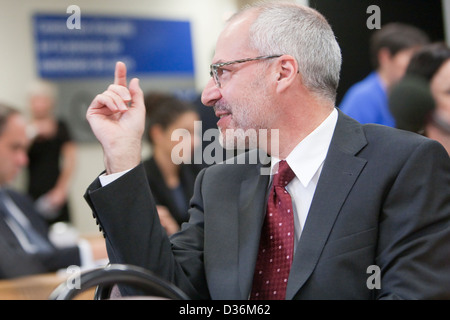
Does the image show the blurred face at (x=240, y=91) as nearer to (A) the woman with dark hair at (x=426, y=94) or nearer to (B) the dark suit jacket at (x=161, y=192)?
(A) the woman with dark hair at (x=426, y=94)

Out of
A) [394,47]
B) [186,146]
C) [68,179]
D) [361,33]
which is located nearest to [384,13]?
[394,47]

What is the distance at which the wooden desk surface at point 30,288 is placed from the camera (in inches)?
73.9

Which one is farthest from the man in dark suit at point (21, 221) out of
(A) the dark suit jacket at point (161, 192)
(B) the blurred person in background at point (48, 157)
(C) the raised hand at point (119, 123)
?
(B) the blurred person in background at point (48, 157)

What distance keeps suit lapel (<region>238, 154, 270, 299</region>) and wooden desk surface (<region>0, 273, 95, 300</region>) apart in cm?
58

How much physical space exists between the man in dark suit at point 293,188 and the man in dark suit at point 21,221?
1277 millimetres

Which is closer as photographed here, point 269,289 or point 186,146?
point 269,289

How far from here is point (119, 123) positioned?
151cm

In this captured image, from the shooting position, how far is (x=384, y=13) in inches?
123

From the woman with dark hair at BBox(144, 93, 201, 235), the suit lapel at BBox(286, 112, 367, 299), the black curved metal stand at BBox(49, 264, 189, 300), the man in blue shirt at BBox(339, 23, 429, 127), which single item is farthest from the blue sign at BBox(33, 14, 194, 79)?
the black curved metal stand at BBox(49, 264, 189, 300)

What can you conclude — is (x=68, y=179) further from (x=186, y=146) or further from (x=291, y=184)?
(x=291, y=184)

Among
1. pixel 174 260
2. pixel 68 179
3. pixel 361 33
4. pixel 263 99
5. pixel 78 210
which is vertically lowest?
pixel 78 210

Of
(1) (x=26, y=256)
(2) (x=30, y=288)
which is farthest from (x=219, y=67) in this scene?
(1) (x=26, y=256)

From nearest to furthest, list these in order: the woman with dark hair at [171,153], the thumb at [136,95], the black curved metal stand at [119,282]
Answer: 1. the black curved metal stand at [119,282]
2. the thumb at [136,95]
3. the woman with dark hair at [171,153]

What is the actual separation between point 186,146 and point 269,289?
1887 mm
